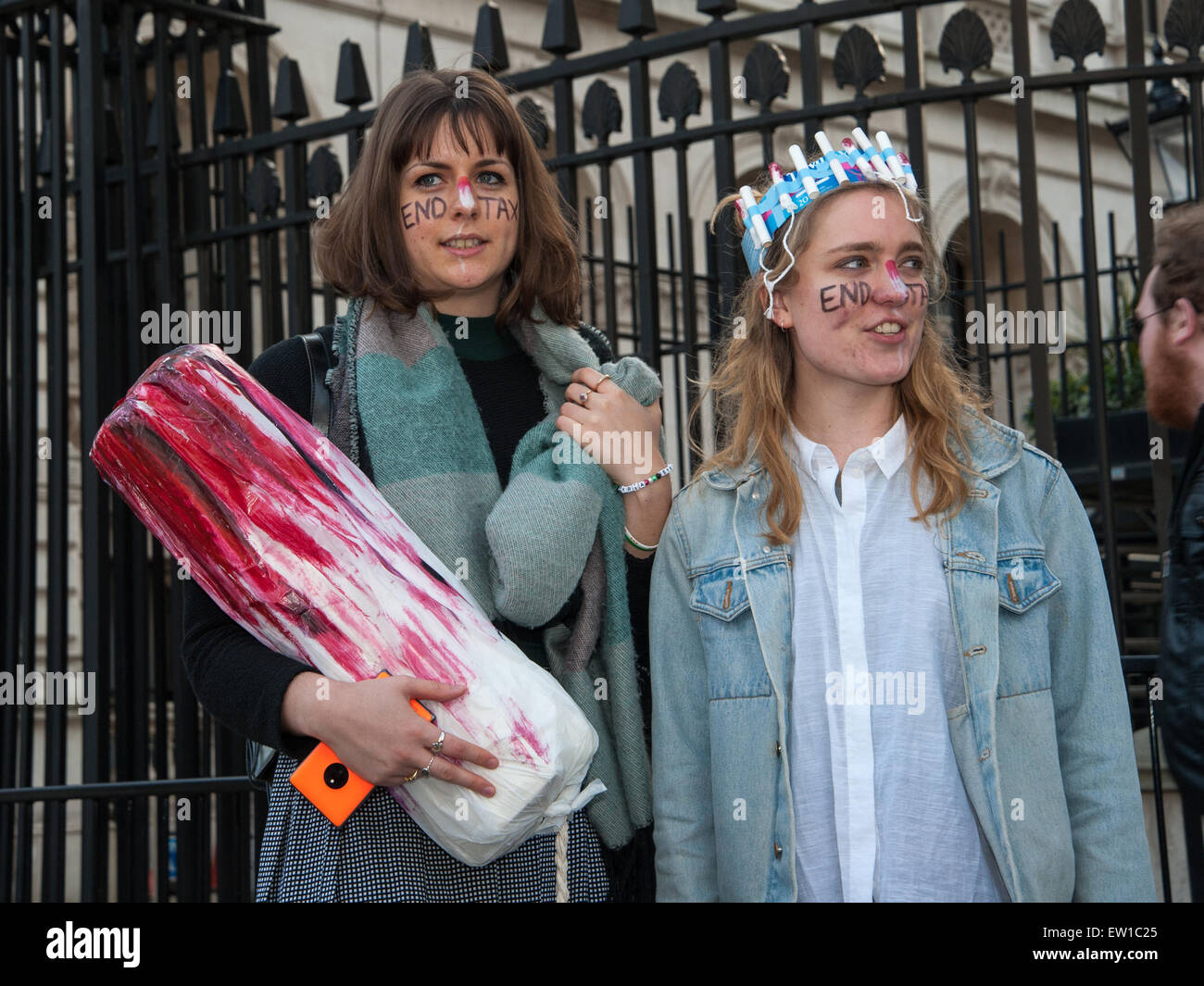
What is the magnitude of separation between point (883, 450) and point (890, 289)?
31 centimetres

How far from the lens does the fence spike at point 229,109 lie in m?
5.37

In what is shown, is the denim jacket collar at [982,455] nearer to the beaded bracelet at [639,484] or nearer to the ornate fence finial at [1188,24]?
the beaded bracelet at [639,484]

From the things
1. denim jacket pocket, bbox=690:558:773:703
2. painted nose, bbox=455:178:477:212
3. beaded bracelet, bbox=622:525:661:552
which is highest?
painted nose, bbox=455:178:477:212

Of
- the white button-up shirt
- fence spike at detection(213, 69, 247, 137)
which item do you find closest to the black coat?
the white button-up shirt

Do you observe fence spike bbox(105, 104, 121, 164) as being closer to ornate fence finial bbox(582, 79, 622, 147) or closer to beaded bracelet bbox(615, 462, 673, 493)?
ornate fence finial bbox(582, 79, 622, 147)

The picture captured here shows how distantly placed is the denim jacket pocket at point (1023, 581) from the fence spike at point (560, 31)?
8.38ft

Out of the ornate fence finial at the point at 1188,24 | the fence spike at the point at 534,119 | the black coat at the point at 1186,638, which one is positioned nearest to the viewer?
the black coat at the point at 1186,638

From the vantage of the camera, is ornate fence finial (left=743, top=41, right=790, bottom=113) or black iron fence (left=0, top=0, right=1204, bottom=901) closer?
ornate fence finial (left=743, top=41, right=790, bottom=113)

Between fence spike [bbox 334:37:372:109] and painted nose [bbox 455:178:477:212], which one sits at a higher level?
fence spike [bbox 334:37:372:109]

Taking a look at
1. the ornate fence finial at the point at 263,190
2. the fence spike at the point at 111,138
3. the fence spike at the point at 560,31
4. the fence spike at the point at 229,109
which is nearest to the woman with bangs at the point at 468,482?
the fence spike at the point at 560,31

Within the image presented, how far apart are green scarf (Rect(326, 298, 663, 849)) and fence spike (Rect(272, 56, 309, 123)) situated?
7.99 ft

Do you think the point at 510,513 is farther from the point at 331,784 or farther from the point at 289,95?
the point at 289,95

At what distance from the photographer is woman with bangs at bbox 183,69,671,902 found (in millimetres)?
2676

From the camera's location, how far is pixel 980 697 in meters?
2.69
